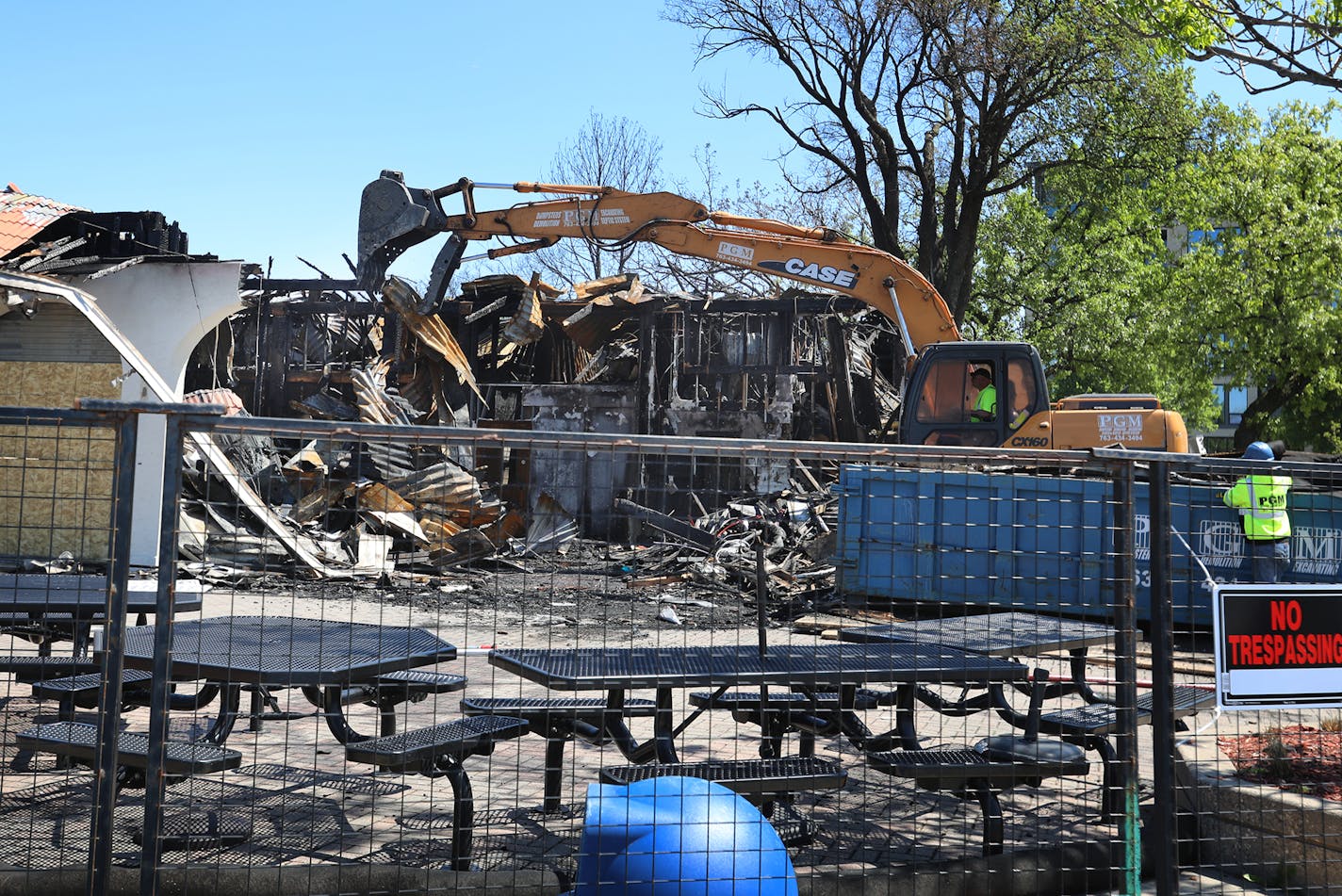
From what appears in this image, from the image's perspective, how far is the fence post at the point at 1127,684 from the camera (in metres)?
3.89

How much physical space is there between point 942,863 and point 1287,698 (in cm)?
135

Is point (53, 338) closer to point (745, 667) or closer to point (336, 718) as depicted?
point (336, 718)

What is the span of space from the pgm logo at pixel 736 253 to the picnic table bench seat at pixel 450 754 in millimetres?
12967

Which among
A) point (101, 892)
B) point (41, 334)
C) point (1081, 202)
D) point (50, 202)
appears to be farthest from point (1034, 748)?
point (1081, 202)

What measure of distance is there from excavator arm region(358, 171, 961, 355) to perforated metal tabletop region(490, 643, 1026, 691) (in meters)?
10.6

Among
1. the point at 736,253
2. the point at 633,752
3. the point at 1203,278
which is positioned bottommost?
the point at 633,752

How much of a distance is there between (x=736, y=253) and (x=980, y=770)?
43.0 feet

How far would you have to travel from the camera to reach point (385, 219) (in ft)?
52.7

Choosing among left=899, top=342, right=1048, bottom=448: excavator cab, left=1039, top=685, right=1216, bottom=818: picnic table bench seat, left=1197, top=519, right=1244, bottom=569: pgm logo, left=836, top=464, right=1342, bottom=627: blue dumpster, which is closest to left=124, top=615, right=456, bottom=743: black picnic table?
left=1039, top=685, right=1216, bottom=818: picnic table bench seat

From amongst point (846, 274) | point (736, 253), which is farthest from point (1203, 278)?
point (736, 253)

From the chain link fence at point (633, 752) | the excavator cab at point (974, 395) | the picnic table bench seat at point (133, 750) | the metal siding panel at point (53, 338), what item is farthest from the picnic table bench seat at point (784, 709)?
the metal siding panel at point (53, 338)

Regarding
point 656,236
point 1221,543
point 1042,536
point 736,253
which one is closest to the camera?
point 1221,543

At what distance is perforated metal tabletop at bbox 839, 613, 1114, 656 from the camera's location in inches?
218

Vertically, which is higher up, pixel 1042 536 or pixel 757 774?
pixel 1042 536
